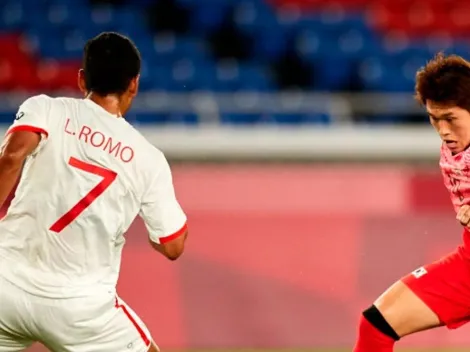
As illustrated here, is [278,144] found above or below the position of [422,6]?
below

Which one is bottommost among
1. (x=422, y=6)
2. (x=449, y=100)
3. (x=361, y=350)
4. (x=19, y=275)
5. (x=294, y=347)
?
(x=294, y=347)

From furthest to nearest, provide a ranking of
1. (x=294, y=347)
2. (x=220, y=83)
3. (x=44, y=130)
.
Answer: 1. (x=220, y=83)
2. (x=294, y=347)
3. (x=44, y=130)

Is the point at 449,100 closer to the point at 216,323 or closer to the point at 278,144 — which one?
the point at 216,323

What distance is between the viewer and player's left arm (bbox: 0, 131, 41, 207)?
3682 millimetres

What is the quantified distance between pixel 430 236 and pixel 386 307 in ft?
8.24

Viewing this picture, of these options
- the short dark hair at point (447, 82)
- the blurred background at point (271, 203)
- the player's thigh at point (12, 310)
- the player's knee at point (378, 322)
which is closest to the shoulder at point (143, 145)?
the player's thigh at point (12, 310)

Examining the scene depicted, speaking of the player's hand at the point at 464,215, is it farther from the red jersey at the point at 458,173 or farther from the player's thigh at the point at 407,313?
the player's thigh at the point at 407,313

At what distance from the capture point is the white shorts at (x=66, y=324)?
3.85 meters

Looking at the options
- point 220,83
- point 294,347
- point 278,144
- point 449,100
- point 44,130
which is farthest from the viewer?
point 220,83

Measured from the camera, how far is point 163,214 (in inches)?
158

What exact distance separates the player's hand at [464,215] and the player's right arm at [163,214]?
1087mm

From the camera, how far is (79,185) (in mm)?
3855

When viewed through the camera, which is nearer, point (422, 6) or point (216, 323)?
point (216, 323)

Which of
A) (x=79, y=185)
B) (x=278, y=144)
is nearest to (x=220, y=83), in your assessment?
(x=278, y=144)
